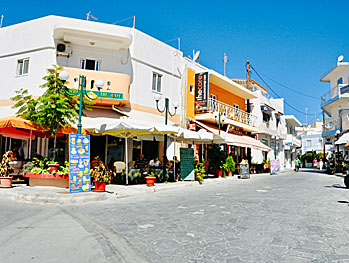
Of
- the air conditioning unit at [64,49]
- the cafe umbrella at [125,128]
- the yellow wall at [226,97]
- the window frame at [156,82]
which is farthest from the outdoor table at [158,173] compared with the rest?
the yellow wall at [226,97]

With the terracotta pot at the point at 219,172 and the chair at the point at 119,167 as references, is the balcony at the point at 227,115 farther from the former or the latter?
the chair at the point at 119,167

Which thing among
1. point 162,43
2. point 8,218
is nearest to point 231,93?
point 162,43

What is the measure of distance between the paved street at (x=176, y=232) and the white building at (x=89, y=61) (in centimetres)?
837

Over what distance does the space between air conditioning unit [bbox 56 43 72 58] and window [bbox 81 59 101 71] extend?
2.66 feet

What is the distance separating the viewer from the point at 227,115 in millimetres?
25656

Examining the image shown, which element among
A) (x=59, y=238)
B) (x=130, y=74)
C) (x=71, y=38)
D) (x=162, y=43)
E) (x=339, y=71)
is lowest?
(x=59, y=238)

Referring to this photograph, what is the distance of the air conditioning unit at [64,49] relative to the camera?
53.7ft

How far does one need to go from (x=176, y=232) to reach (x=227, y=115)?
67.1 ft

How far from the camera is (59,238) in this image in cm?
547

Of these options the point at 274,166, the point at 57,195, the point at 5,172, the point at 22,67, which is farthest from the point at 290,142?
the point at 57,195

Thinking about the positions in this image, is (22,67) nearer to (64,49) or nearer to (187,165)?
(64,49)

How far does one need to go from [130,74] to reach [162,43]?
3.88m

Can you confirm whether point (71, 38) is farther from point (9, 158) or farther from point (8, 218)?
point (8, 218)

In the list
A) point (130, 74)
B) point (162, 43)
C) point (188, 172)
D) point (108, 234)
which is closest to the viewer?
point (108, 234)
